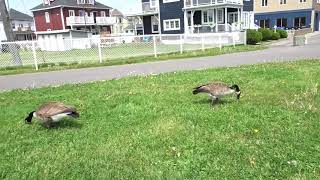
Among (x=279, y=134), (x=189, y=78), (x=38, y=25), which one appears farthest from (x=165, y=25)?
(x=279, y=134)

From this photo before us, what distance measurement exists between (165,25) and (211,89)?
1421 inches

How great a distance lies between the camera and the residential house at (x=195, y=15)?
36.9 m

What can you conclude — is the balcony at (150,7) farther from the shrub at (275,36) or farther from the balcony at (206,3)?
the shrub at (275,36)

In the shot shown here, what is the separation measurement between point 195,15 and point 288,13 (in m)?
19.2

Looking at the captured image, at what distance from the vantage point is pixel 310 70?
402 inches

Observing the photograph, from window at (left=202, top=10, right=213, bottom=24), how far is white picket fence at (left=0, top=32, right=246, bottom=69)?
16.3 meters

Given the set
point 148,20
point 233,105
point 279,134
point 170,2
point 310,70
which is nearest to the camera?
point 279,134

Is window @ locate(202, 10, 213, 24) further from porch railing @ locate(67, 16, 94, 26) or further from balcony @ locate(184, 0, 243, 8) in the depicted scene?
porch railing @ locate(67, 16, 94, 26)

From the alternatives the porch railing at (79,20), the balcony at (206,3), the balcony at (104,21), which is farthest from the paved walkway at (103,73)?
the balcony at (104,21)

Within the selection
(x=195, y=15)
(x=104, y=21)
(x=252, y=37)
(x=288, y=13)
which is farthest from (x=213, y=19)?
(x=104, y=21)

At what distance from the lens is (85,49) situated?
1939 cm

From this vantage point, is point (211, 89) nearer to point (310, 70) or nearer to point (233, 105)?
point (233, 105)

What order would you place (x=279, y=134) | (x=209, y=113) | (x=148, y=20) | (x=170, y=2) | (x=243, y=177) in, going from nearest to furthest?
(x=243, y=177) → (x=279, y=134) → (x=209, y=113) → (x=170, y=2) → (x=148, y=20)

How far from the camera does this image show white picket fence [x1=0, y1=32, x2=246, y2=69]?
17.6m
